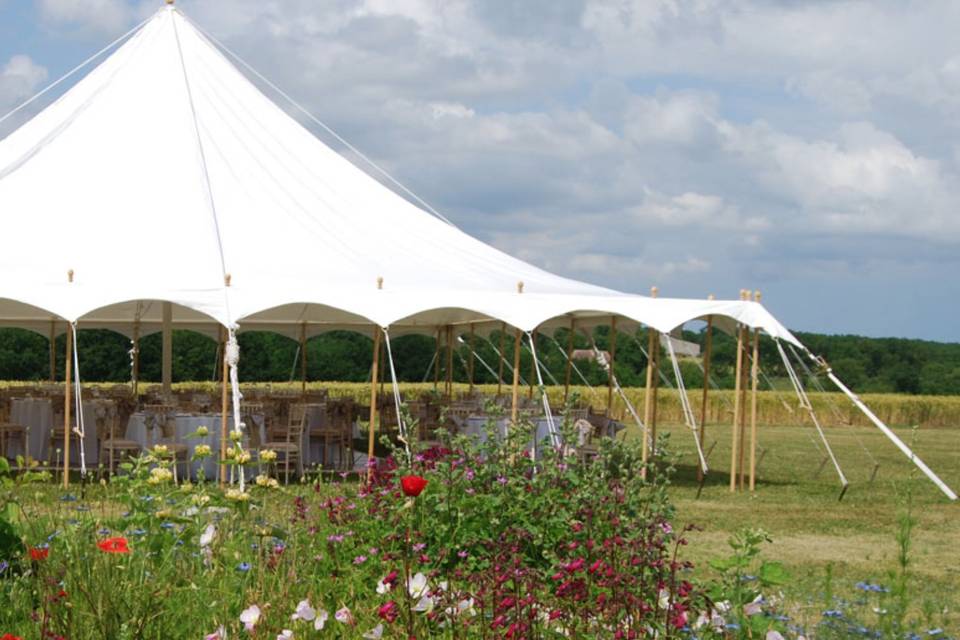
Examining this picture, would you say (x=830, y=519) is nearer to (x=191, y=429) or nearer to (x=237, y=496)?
(x=191, y=429)

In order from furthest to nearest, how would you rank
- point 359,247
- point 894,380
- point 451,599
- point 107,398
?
point 894,380 < point 107,398 < point 359,247 < point 451,599

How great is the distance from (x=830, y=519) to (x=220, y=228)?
7.05 m

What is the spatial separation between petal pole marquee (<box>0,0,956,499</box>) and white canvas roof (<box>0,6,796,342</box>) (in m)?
0.02

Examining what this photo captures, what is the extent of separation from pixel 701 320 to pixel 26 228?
24.6 ft

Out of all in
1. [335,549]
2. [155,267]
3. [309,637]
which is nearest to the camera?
[309,637]

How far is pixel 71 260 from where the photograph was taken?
12.6 metres

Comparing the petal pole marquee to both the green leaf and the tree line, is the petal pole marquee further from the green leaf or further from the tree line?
the tree line

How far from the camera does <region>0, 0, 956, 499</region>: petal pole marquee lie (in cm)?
1239

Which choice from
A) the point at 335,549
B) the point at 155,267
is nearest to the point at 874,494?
the point at 155,267

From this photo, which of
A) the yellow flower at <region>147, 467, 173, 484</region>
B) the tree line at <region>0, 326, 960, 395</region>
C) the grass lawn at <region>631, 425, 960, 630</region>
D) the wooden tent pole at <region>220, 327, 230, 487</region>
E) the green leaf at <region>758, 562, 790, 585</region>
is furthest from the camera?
the tree line at <region>0, 326, 960, 395</region>

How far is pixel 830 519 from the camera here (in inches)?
484

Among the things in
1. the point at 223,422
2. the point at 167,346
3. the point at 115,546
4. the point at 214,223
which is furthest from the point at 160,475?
the point at 167,346

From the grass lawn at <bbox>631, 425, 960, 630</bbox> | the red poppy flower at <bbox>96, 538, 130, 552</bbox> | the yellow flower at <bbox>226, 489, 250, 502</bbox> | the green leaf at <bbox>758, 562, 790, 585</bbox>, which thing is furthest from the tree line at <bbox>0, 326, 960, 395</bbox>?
the red poppy flower at <bbox>96, 538, 130, 552</bbox>

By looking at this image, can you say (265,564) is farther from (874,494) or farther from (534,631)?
(874,494)
